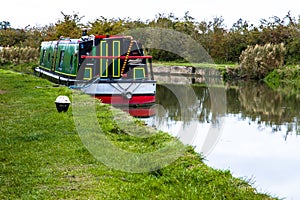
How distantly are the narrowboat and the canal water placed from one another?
0.89 metres

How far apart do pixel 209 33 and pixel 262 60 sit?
14.0m

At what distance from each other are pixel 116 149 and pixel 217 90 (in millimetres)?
16854

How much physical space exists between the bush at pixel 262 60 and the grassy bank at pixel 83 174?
22.3 metres

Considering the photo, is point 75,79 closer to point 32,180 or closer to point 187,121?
point 187,121

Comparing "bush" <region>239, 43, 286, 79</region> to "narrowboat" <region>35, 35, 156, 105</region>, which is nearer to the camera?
"narrowboat" <region>35, 35, 156, 105</region>

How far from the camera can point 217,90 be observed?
23.1m

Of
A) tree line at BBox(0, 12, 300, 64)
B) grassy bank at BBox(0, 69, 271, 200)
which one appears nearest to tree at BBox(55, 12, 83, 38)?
tree line at BBox(0, 12, 300, 64)

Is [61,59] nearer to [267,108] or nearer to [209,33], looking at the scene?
[267,108]

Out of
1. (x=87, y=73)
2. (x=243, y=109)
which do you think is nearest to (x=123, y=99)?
(x=87, y=73)

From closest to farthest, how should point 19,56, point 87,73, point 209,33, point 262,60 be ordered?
point 87,73 → point 262,60 → point 19,56 → point 209,33

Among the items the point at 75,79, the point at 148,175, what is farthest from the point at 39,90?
the point at 148,175

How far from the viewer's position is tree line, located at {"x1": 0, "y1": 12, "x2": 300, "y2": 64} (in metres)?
31.7

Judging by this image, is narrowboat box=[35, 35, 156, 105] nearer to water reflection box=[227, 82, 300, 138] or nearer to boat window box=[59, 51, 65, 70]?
boat window box=[59, 51, 65, 70]

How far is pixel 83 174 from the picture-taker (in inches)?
213
